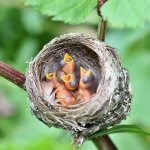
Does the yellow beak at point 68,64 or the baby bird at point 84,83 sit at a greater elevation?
the yellow beak at point 68,64

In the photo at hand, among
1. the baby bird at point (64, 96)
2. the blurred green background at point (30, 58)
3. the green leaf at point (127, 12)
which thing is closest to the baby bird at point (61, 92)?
the baby bird at point (64, 96)

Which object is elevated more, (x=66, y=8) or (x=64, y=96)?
(x=66, y=8)

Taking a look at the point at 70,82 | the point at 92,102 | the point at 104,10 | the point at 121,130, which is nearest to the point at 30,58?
the point at 70,82

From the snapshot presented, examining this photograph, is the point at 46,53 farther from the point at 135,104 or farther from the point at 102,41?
the point at 135,104

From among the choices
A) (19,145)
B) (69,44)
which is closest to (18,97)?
(69,44)

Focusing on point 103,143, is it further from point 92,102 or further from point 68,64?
point 68,64

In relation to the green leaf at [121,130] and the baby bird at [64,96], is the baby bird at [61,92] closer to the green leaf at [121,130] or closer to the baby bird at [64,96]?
the baby bird at [64,96]
